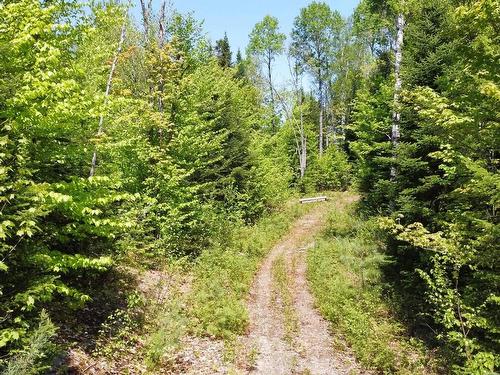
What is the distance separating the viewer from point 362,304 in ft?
44.1

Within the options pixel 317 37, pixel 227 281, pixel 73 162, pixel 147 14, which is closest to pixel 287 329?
pixel 227 281

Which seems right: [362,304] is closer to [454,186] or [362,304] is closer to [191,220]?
[454,186]

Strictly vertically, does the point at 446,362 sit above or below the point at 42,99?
below

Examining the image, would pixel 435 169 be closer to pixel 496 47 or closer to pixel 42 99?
pixel 496 47

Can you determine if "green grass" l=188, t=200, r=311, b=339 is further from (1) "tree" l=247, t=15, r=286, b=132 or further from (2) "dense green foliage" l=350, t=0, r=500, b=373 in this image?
(1) "tree" l=247, t=15, r=286, b=132

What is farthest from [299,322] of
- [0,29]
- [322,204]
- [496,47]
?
[322,204]

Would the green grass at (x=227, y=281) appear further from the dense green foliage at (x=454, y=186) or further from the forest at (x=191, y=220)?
the dense green foliage at (x=454, y=186)

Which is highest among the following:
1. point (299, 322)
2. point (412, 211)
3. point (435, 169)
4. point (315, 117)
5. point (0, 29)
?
point (315, 117)

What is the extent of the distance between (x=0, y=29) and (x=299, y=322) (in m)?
11.5

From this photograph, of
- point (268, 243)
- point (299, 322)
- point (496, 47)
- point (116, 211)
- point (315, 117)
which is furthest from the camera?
point (315, 117)

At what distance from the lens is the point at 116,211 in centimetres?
1213

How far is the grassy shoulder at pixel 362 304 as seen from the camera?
10.1 meters

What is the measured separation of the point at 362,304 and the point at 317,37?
39936mm

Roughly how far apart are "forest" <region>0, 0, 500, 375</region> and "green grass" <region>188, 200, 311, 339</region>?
10cm
